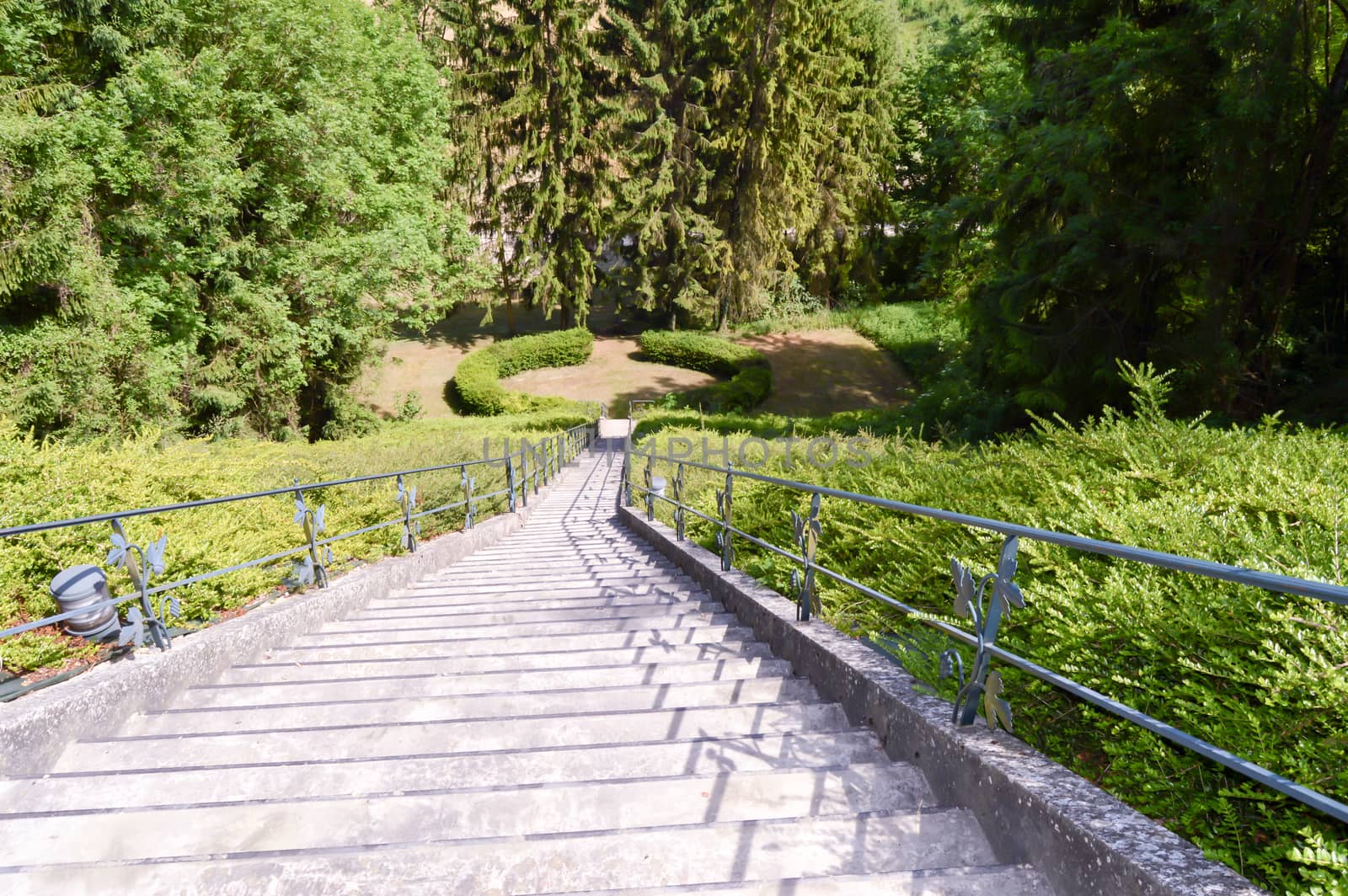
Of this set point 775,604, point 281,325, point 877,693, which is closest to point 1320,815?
point 877,693

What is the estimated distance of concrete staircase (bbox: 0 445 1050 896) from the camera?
6.07ft

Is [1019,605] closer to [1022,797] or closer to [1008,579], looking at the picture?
[1008,579]

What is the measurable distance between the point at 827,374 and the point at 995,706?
28.7 m

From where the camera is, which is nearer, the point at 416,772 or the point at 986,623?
the point at 986,623

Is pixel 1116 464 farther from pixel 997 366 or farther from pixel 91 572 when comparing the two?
pixel 997 366

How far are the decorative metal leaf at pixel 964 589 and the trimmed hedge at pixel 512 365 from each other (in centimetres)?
2637

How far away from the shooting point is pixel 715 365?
3095 centimetres

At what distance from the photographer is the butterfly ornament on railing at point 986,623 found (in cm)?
218

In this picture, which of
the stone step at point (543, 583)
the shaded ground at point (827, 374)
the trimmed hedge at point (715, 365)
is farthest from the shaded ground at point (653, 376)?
the stone step at point (543, 583)

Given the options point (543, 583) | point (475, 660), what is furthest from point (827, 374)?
point (475, 660)

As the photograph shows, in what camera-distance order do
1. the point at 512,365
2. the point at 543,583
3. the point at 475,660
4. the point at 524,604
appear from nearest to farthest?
the point at 475,660, the point at 524,604, the point at 543,583, the point at 512,365

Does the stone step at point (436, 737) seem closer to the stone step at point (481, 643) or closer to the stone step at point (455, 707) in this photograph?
the stone step at point (455, 707)

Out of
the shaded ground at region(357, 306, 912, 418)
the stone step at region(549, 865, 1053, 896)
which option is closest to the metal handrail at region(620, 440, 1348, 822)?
the stone step at region(549, 865, 1053, 896)

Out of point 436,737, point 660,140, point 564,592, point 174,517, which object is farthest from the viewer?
point 660,140
